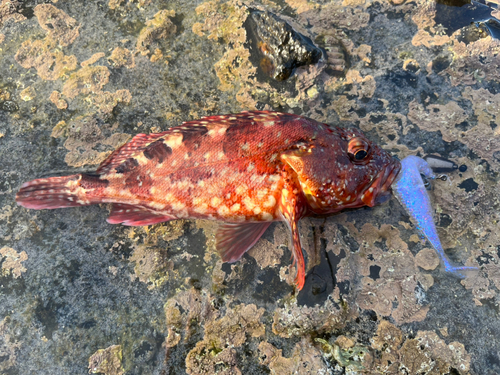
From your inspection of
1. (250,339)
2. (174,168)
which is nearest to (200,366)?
(250,339)

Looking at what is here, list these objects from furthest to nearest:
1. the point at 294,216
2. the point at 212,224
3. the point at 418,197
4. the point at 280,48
A: the point at 280,48, the point at 212,224, the point at 418,197, the point at 294,216

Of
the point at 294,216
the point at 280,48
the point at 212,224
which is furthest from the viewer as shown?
the point at 280,48

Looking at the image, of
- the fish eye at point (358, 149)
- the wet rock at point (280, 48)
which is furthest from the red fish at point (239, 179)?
the wet rock at point (280, 48)

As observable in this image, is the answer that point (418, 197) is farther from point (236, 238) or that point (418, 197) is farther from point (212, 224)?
point (212, 224)

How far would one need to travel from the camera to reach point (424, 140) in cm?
348

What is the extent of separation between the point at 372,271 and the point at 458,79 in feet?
7.93

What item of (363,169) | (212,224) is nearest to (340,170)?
(363,169)

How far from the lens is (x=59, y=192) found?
3.18 m

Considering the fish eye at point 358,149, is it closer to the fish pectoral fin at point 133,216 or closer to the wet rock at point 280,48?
the wet rock at point 280,48

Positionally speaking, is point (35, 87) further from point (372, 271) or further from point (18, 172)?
point (372, 271)

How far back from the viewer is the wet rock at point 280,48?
3771 millimetres

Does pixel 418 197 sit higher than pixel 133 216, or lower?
lower

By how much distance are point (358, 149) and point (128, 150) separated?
2166 mm

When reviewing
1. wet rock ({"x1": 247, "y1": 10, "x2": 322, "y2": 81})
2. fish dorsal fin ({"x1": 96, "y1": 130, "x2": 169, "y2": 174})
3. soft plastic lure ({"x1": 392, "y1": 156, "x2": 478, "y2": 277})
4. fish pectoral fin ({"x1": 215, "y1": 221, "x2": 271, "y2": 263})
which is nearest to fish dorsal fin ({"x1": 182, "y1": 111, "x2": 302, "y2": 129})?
fish dorsal fin ({"x1": 96, "y1": 130, "x2": 169, "y2": 174})
